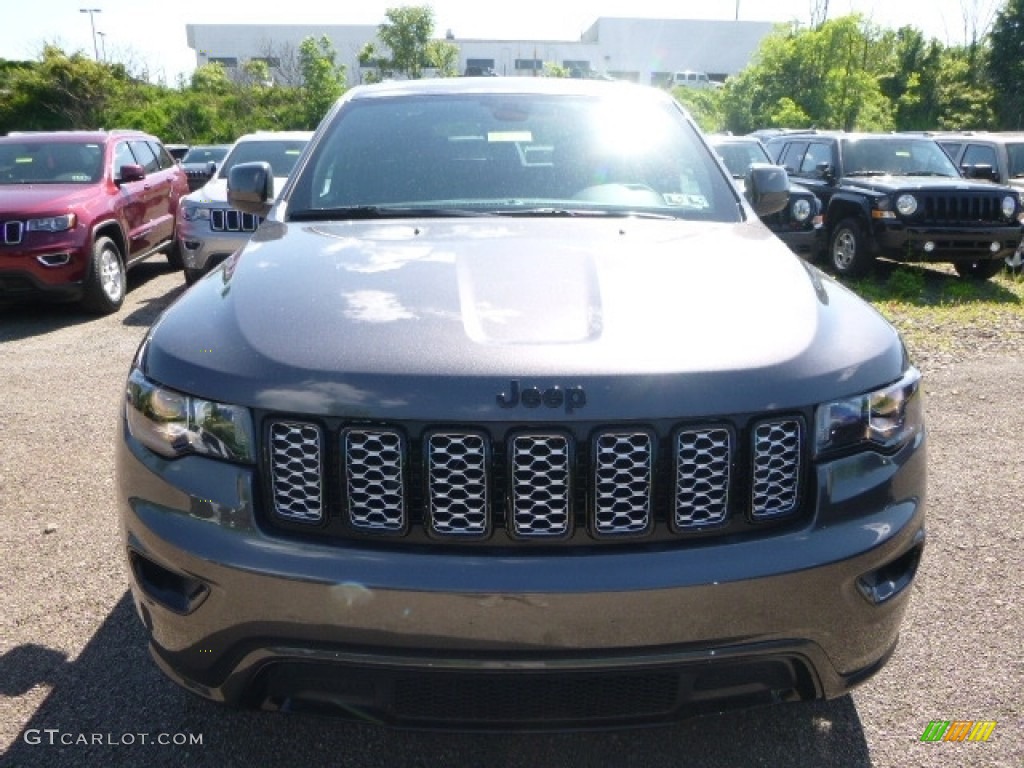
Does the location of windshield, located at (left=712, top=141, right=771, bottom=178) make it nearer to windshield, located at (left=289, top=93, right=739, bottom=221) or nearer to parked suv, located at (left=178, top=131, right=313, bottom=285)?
parked suv, located at (left=178, top=131, right=313, bottom=285)

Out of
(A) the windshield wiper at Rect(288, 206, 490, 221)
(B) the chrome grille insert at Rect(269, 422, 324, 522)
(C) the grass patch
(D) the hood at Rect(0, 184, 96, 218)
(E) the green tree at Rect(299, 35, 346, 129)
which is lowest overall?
(C) the grass patch

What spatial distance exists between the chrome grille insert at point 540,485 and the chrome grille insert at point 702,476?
24 cm

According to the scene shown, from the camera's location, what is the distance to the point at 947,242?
32.2 feet

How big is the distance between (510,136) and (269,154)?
7382 millimetres

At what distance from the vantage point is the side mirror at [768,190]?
3.78m

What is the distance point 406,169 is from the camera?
327 centimetres

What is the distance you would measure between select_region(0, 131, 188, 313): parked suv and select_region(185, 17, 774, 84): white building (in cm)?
5791

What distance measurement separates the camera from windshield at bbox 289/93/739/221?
3.14 m

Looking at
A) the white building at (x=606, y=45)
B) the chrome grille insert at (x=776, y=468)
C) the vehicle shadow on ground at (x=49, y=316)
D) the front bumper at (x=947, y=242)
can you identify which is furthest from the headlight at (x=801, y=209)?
the white building at (x=606, y=45)

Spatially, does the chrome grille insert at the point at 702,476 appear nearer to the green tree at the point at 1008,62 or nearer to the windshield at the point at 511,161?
the windshield at the point at 511,161

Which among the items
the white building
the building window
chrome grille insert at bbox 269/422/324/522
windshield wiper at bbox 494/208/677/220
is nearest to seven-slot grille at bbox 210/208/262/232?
windshield wiper at bbox 494/208/677/220

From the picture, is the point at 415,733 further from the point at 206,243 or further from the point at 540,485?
the point at 206,243

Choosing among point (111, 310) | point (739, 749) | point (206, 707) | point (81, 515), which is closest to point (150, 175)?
point (111, 310)

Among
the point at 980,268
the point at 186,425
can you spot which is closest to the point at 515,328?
the point at 186,425
